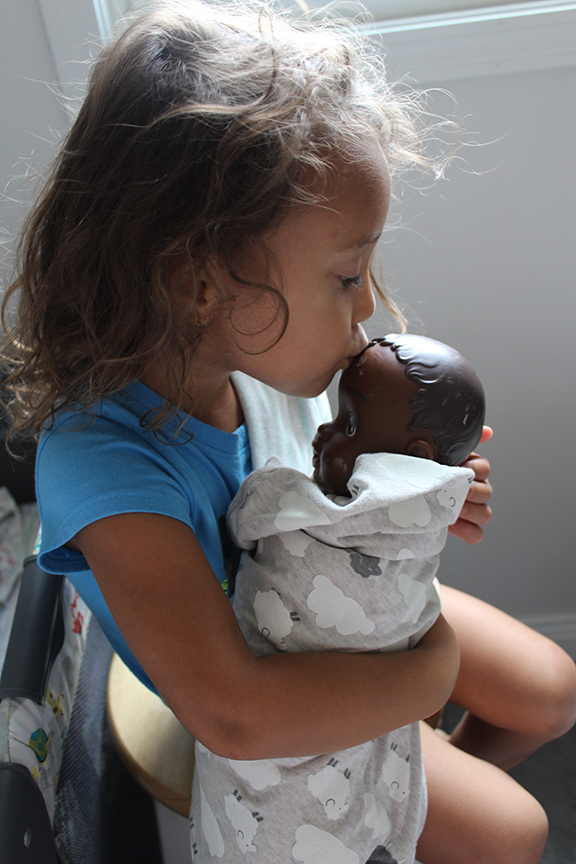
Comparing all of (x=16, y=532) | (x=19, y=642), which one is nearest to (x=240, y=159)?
(x=19, y=642)

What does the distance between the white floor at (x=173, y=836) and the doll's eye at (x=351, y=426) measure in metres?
0.55

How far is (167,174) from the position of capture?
56 centimetres

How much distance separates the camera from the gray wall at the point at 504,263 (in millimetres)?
1050

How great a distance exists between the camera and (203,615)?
0.56 m

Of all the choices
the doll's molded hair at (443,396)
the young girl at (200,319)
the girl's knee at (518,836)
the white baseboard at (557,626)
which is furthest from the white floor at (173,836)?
the white baseboard at (557,626)

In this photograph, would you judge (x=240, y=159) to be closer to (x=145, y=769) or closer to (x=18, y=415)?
(x=18, y=415)

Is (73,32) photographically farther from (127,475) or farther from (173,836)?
(173,836)

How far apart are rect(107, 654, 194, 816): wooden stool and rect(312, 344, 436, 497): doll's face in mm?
386

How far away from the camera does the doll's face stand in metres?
0.67

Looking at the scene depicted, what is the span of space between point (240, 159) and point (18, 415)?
16.6 inches

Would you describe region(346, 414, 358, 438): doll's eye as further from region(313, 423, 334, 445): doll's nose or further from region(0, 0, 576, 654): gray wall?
region(0, 0, 576, 654): gray wall

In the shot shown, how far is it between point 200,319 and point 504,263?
0.72 meters

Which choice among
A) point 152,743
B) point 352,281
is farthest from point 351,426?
point 152,743

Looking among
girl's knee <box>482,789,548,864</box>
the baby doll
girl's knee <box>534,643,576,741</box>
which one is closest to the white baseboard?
girl's knee <box>534,643,576,741</box>
